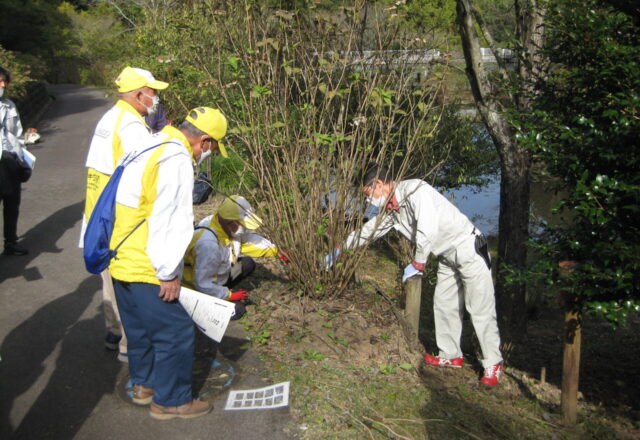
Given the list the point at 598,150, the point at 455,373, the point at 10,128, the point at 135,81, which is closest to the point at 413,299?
the point at 455,373

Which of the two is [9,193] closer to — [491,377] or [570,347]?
[491,377]

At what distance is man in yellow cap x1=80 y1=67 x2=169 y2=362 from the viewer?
4438 mm

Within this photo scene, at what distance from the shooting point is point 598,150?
13.1 feet

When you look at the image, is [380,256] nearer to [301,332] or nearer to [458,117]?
[458,117]

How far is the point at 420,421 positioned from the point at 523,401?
131cm

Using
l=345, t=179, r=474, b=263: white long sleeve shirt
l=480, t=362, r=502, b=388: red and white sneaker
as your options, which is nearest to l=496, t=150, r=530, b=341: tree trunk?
l=480, t=362, r=502, b=388: red and white sneaker

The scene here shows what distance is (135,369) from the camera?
13.4ft

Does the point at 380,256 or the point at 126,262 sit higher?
the point at 126,262

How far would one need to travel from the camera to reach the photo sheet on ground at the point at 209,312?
3.90 m

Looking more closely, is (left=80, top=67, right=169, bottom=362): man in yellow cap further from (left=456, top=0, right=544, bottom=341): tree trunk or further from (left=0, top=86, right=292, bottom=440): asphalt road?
(left=456, top=0, right=544, bottom=341): tree trunk

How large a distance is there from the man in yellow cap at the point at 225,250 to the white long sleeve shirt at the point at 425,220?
113 cm

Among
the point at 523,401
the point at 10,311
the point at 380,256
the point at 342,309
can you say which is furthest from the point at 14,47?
the point at 523,401

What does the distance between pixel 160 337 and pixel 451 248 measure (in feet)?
8.46

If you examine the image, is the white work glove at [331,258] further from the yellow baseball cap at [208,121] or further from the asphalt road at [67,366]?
the yellow baseball cap at [208,121]
